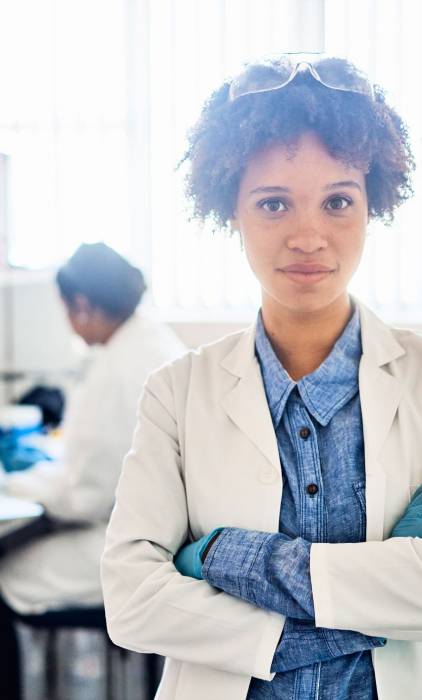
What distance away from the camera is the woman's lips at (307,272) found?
110 cm

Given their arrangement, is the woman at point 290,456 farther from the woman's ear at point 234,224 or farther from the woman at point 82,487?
the woman at point 82,487

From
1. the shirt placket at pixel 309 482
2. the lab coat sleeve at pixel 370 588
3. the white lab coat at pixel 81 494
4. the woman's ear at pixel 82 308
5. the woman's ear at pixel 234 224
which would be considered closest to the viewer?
the lab coat sleeve at pixel 370 588

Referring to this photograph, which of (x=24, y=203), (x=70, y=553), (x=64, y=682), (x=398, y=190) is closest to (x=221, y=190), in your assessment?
(x=398, y=190)

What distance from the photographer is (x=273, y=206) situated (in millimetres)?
1128

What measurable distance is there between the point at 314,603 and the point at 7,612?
1.61 meters

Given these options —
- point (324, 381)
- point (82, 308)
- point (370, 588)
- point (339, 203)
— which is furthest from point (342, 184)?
point (82, 308)

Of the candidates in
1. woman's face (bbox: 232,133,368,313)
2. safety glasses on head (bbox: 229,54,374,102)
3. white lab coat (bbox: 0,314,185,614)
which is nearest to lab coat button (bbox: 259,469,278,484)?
woman's face (bbox: 232,133,368,313)

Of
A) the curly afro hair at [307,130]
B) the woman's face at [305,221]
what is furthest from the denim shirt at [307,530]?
the curly afro hair at [307,130]

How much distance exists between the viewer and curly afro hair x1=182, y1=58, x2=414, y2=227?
1.10m

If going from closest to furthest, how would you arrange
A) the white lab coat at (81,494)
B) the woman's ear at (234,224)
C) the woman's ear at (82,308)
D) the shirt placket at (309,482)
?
the shirt placket at (309,482), the woman's ear at (234,224), the white lab coat at (81,494), the woman's ear at (82,308)

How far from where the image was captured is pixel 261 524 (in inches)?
43.3

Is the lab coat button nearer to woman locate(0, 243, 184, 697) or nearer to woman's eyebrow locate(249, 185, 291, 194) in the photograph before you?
woman's eyebrow locate(249, 185, 291, 194)

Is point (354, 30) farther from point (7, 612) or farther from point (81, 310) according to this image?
point (7, 612)

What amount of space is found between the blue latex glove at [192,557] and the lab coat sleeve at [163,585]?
0.04 feet
